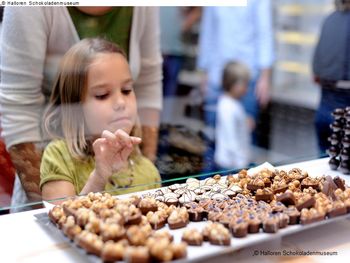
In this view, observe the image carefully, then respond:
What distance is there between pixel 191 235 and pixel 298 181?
40cm

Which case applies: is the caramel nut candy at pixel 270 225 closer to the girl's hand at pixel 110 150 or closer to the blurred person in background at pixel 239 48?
the girl's hand at pixel 110 150

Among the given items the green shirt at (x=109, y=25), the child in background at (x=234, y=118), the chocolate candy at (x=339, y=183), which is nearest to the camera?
the chocolate candy at (x=339, y=183)

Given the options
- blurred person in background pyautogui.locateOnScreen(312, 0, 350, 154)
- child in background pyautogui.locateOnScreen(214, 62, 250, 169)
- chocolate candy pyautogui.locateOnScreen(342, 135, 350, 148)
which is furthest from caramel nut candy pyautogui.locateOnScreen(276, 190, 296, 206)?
child in background pyautogui.locateOnScreen(214, 62, 250, 169)

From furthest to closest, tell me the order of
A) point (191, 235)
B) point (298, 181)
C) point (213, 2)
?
point (213, 2) < point (298, 181) < point (191, 235)

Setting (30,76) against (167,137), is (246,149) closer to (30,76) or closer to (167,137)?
(167,137)

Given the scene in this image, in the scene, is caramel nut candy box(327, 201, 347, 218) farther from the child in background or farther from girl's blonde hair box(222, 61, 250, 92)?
girl's blonde hair box(222, 61, 250, 92)

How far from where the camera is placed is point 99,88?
141 cm

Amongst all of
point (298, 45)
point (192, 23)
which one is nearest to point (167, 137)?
point (192, 23)

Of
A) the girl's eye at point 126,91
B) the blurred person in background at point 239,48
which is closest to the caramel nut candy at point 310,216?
the girl's eye at point 126,91

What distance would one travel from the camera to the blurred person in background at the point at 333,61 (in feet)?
7.14

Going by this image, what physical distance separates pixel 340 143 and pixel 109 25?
74 centimetres

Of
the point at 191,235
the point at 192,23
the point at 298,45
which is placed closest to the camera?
the point at 191,235

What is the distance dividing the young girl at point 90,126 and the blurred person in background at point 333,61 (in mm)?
Answer: 996

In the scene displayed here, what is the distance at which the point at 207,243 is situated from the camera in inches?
38.6
